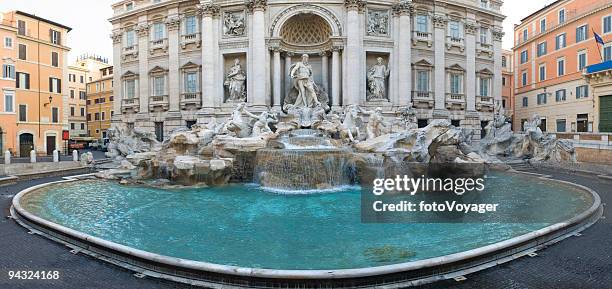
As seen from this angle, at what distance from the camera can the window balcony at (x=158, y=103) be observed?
93.8 feet

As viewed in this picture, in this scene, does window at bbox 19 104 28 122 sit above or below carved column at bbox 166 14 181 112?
below

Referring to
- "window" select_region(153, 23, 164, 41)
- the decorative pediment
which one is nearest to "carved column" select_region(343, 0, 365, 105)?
the decorative pediment

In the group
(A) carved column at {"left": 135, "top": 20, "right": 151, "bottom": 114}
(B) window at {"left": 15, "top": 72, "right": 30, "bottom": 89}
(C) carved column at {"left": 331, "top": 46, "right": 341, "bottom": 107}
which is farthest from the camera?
(B) window at {"left": 15, "top": 72, "right": 30, "bottom": 89}

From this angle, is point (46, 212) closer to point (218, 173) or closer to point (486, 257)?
point (218, 173)

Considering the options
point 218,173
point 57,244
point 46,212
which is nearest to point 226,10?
point 218,173

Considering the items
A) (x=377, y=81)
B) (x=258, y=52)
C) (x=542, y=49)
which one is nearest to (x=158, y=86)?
(x=258, y=52)

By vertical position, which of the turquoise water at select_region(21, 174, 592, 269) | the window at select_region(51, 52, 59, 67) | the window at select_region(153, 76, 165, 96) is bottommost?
the turquoise water at select_region(21, 174, 592, 269)

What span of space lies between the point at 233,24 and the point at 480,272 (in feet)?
76.1

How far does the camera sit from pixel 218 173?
15641 mm

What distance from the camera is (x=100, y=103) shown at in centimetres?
5562

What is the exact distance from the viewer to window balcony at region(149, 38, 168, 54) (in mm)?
28473

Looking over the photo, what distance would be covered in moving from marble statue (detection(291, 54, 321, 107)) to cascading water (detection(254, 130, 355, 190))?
8.40 meters

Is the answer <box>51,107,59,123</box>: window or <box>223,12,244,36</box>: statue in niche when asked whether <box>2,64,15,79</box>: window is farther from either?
<box>223,12,244,36</box>: statue in niche

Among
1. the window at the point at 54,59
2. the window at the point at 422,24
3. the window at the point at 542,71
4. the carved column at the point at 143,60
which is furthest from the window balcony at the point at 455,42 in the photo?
the window at the point at 54,59
